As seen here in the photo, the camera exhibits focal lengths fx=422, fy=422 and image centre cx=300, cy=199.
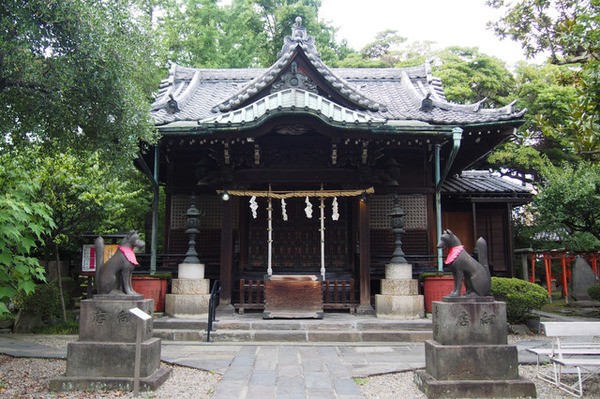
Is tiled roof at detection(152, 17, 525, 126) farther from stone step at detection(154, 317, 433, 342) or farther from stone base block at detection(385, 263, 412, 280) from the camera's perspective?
stone step at detection(154, 317, 433, 342)

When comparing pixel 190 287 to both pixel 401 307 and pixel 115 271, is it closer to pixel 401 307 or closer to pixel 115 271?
pixel 115 271

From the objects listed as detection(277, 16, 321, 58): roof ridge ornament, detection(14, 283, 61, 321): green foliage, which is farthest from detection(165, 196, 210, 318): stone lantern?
detection(277, 16, 321, 58): roof ridge ornament

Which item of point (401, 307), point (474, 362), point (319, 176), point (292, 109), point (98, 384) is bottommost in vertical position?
point (98, 384)

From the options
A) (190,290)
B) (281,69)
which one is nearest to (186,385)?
(190,290)

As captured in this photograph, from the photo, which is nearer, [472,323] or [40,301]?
[472,323]

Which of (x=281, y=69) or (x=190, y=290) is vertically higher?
(x=281, y=69)

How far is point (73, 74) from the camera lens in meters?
6.14

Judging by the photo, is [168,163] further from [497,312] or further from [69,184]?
[497,312]

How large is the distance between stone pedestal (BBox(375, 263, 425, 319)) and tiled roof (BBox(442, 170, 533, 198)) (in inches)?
151

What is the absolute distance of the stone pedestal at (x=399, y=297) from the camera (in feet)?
29.9

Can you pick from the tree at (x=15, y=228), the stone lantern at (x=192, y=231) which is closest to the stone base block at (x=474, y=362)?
the tree at (x=15, y=228)

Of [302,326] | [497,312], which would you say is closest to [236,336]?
[302,326]

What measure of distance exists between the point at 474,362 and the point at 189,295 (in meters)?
6.16

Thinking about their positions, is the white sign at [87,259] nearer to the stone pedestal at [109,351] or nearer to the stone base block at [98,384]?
the stone pedestal at [109,351]
